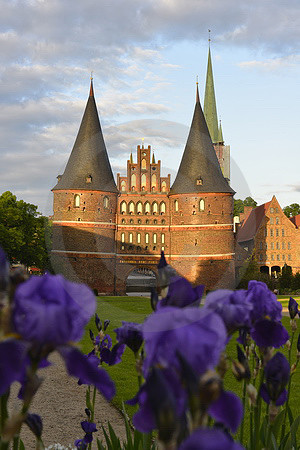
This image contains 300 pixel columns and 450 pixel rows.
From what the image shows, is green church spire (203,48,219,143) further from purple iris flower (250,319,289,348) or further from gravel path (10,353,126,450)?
purple iris flower (250,319,289,348)

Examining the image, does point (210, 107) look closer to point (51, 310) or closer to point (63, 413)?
point (63, 413)

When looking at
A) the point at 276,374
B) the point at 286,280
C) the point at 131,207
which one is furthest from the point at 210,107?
the point at 276,374

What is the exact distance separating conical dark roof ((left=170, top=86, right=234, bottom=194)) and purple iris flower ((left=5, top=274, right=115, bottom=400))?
35170 millimetres

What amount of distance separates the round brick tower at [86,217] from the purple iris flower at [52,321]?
34360mm

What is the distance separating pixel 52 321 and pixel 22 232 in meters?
33.1

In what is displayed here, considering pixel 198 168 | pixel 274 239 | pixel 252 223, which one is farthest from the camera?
pixel 252 223

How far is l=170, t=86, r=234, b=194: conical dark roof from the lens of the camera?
119ft

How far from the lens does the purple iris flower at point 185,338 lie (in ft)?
2.66

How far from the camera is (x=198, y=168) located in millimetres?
36938

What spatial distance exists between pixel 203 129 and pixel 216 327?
3931 centimetres

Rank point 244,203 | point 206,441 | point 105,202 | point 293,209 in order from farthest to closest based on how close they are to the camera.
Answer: point 244,203, point 293,209, point 105,202, point 206,441

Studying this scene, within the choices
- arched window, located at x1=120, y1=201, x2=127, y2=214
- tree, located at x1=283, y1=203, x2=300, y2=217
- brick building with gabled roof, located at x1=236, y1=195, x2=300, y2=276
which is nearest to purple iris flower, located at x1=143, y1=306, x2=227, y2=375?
arched window, located at x1=120, y1=201, x2=127, y2=214

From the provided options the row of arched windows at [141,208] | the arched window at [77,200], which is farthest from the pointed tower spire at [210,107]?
the arched window at [77,200]

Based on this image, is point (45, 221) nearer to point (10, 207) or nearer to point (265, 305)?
point (10, 207)
